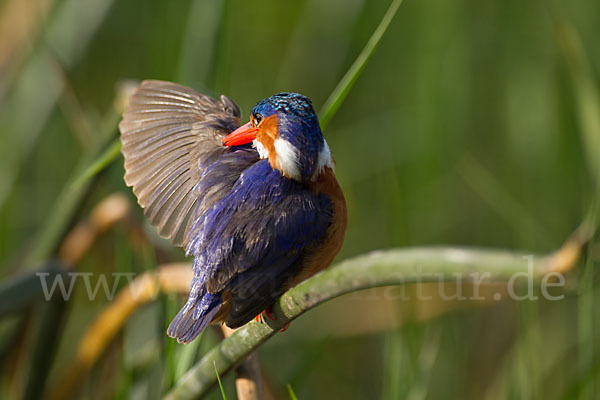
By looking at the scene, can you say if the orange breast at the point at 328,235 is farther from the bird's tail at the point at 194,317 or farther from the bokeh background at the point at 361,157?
the bokeh background at the point at 361,157

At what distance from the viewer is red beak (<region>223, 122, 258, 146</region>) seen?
53.3 inches

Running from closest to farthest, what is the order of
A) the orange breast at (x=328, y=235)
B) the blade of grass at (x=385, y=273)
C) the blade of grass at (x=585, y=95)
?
1. the blade of grass at (x=385, y=273)
2. the orange breast at (x=328, y=235)
3. the blade of grass at (x=585, y=95)

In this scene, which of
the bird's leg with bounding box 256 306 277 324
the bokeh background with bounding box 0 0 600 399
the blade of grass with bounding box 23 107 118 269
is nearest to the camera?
the bird's leg with bounding box 256 306 277 324

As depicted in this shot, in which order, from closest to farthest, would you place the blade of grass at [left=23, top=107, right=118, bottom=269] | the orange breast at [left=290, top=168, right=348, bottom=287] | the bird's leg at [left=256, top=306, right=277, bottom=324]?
the bird's leg at [left=256, top=306, right=277, bottom=324]
the orange breast at [left=290, top=168, right=348, bottom=287]
the blade of grass at [left=23, top=107, right=118, bottom=269]

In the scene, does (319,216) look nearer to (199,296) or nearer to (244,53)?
(199,296)

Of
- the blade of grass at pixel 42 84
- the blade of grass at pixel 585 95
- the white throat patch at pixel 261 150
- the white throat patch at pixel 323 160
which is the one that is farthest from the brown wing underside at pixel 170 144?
the blade of grass at pixel 42 84

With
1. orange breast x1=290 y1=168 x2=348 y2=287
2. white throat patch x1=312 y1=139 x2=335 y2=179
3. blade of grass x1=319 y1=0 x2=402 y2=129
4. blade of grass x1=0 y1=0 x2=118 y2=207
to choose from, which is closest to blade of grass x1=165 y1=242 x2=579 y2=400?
orange breast x1=290 y1=168 x2=348 y2=287

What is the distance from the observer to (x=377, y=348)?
10.9ft

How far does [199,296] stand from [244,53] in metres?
2.23

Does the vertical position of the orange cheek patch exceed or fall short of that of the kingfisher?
it exceeds it

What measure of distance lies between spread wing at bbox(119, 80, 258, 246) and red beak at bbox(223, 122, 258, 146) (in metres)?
0.02

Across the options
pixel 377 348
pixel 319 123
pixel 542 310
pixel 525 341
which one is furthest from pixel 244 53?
pixel 319 123

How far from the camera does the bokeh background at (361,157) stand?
2168mm

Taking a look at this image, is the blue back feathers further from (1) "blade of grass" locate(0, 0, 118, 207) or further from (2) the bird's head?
(1) "blade of grass" locate(0, 0, 118, 207)
